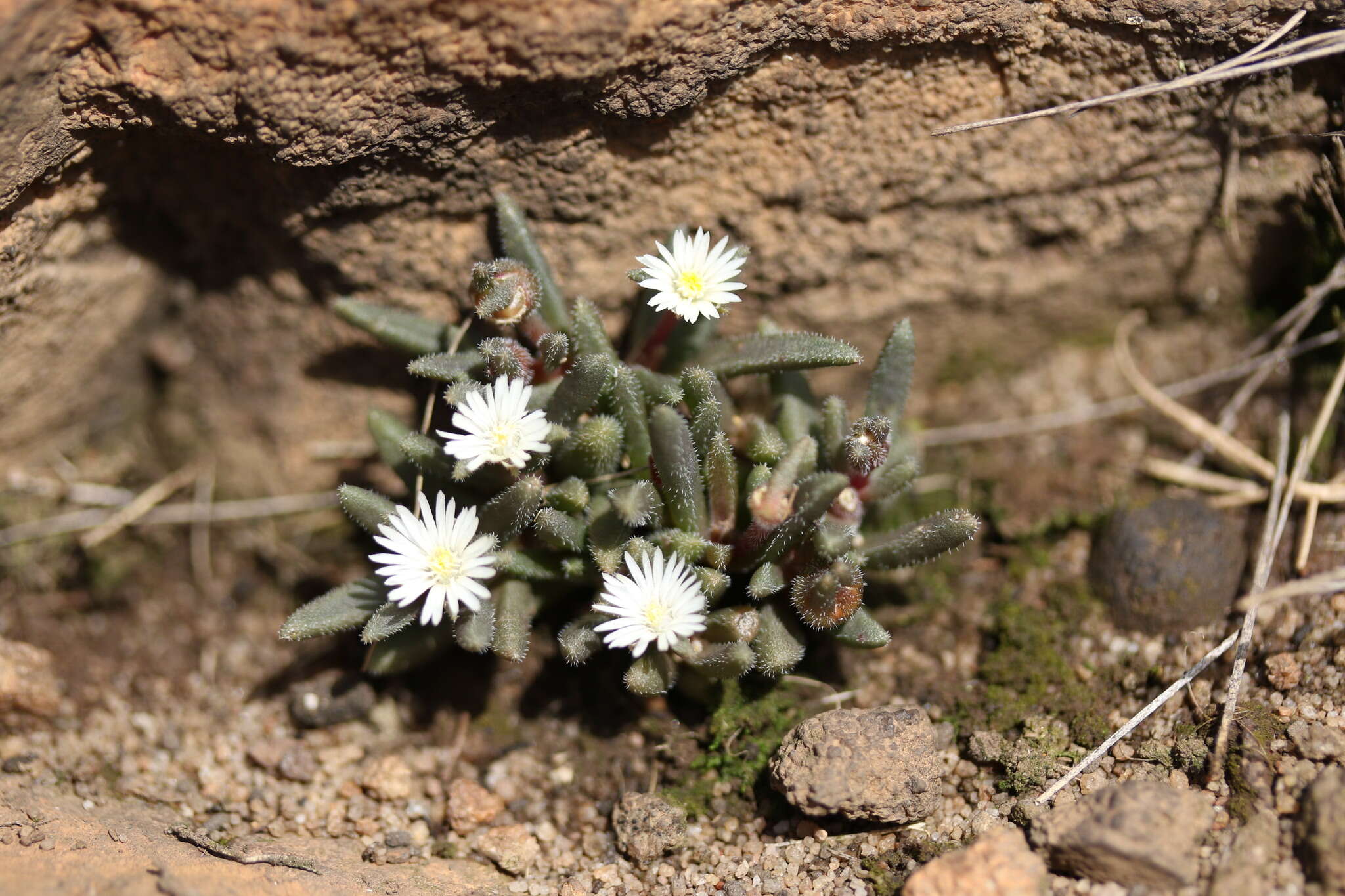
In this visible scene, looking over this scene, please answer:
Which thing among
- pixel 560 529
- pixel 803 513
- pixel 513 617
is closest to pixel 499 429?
pixel 560 529

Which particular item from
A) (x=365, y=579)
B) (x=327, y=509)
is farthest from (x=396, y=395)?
(x=365, y=579)

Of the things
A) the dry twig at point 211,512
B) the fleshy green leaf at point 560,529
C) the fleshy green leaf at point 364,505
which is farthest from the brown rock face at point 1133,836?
the dry twig at point 211,512

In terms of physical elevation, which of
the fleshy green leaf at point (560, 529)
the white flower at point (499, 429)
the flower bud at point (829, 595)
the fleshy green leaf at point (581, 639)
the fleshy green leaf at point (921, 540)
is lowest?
the fleshy green leaf at point (581, 639)

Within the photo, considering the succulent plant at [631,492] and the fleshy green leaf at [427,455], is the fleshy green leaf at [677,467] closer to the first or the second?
the succulent plant at [631,492]

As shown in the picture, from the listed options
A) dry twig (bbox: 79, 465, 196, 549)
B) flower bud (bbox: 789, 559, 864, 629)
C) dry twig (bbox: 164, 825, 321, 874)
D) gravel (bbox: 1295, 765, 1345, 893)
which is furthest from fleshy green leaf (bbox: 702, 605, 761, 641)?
dry twig (bbox: 79, 465, 196, 549)

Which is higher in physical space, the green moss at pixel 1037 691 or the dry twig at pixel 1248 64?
the dry twig at pixel 1248 64

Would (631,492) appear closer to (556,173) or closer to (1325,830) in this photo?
(556,173)

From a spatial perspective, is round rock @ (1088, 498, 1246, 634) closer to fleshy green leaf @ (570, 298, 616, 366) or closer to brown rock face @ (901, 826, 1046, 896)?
brown rock face @ (901, 826, 1046, 896)
